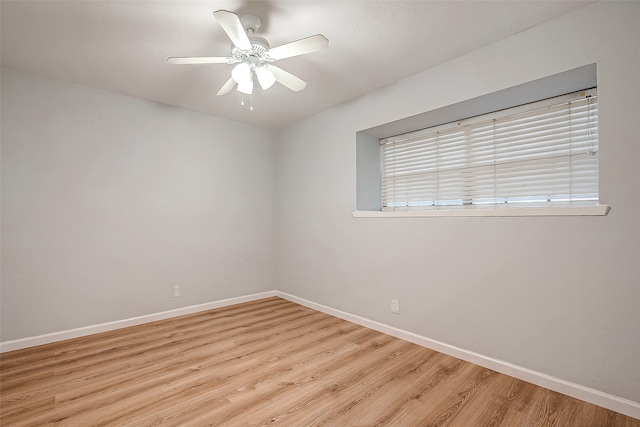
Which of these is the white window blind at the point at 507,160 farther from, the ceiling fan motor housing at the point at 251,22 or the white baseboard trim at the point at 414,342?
the ceiling fan motor housing at the point at 251,22

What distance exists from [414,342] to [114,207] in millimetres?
3163

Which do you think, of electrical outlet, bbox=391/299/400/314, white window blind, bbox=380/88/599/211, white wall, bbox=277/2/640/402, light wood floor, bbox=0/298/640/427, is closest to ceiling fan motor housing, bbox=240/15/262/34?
white wall, bbox=277/2/640/402

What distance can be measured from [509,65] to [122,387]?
3420 mm

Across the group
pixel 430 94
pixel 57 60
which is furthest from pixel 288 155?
pixel 57 60

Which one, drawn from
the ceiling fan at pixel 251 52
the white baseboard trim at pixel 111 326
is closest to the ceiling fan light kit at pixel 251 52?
the ceiling fan at pixel 251 52

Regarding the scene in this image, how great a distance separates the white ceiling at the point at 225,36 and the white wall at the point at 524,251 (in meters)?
0.22

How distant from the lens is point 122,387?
1962 millimetres

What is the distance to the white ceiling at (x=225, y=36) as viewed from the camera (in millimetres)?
1821

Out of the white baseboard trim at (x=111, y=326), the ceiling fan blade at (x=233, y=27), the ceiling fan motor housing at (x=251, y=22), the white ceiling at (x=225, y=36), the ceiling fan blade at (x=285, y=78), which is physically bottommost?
the white baseboard trim at (x=111, y=326)

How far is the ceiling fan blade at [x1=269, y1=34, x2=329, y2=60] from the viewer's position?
171 cm

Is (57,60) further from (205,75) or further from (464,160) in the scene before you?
(464,160)

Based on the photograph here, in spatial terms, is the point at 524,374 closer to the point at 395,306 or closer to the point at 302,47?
the point at 395,306

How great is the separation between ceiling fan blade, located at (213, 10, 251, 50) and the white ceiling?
0.24m

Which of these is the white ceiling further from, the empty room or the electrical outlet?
the electrical outlet
